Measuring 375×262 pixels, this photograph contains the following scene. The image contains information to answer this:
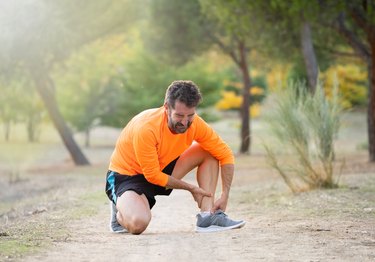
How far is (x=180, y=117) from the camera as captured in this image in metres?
7.07

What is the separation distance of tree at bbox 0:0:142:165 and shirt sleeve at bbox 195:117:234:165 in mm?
14122

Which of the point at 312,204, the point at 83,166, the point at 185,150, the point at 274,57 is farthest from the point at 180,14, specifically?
the point at 185,150

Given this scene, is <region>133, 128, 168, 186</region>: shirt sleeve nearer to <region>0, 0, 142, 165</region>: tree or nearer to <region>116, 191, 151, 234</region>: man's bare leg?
<region>116, 191, 151, 234</region>: man's bare leg

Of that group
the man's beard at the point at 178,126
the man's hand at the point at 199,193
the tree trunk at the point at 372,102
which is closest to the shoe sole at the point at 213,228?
the man's hand at the point at 199,193

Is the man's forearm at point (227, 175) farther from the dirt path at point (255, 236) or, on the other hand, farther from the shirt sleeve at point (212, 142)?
the dirt path at point (255, 236)

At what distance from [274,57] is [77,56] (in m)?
10.9

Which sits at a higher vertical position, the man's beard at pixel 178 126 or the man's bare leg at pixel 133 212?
the man's beard at pixel 178 126

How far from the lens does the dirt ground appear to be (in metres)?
6.10

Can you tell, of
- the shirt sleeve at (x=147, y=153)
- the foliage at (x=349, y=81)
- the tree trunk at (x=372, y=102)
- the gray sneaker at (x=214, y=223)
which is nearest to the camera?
the shirt sleeve at (x=147, y=153)

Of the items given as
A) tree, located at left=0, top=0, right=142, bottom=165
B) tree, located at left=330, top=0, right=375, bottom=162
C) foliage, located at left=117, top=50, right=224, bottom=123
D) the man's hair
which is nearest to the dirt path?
the man's hair

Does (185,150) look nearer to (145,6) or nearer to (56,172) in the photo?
(56,172)

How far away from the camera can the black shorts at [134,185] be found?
24.8ft

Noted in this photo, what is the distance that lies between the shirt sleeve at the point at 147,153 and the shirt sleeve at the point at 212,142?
47 centimetres

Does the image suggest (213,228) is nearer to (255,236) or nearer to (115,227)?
(255,236)
